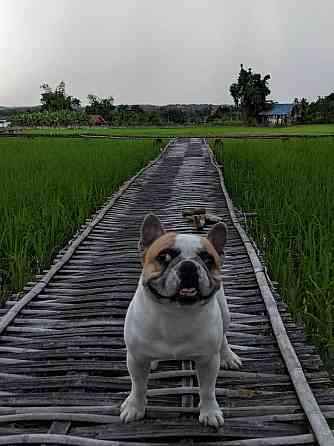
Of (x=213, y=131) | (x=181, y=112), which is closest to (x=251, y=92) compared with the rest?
(x=181, y=112)

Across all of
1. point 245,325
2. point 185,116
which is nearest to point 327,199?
point 245,325

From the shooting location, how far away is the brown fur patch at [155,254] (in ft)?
5.30

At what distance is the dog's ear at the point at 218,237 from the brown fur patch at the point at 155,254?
168mm

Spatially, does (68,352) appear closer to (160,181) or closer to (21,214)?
(21,214)

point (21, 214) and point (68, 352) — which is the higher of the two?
point (21, 214)

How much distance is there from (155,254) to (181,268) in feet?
0.43

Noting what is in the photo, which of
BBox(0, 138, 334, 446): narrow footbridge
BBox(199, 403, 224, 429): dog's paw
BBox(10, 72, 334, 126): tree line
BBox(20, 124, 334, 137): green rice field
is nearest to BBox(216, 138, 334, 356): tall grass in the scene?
BBox(0, 138, 334, 446): narrow footbridge

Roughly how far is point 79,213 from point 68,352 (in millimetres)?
2776

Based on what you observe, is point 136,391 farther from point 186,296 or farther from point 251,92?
point 251,92

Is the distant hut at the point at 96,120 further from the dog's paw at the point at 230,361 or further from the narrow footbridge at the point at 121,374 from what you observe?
the dog's paw at the point at 230,361

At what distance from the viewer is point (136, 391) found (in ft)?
6.15

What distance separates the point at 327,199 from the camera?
171 inches

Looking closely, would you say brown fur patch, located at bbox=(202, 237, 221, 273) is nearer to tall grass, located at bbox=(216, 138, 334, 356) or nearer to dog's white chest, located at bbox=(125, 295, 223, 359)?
dog's white chest, located at bbox=(125, 295, 223, 359)

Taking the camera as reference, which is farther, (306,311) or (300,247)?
(300,247)
